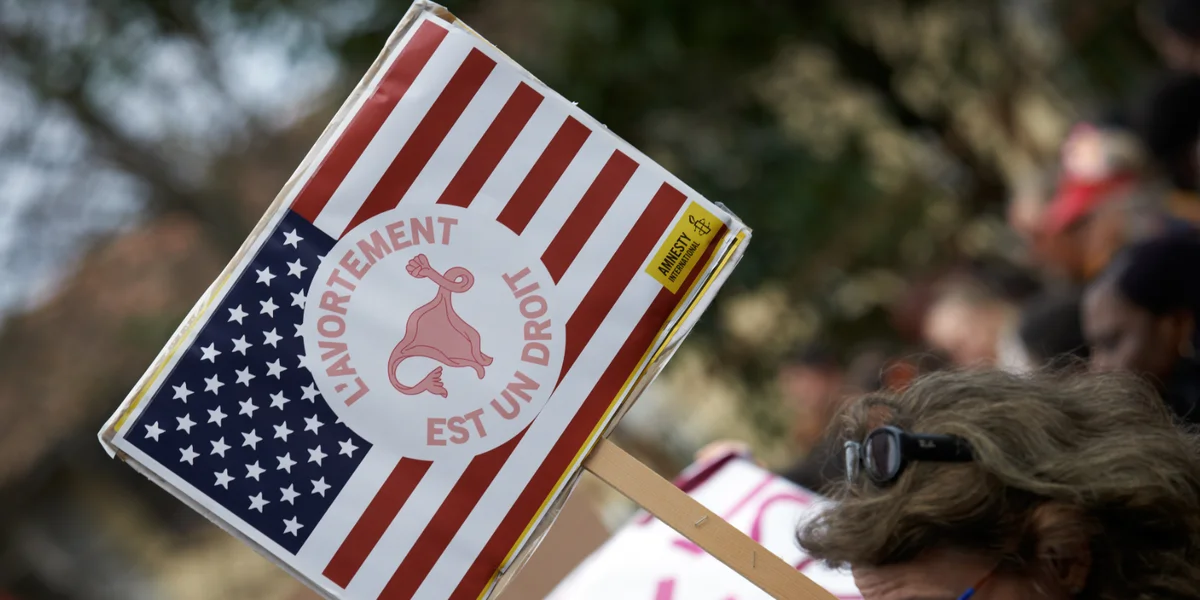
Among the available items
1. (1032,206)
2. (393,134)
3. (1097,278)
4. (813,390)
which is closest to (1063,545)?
(393,134)

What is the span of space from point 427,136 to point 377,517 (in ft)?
2.01

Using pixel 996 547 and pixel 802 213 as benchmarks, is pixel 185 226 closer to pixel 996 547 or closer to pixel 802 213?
pixel 802 213

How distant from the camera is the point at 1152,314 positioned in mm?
2902

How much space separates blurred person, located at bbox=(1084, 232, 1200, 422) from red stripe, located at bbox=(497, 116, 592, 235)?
63.5 inches

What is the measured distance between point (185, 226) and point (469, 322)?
748 centimetres

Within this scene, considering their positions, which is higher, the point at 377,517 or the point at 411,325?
the point at 411,325

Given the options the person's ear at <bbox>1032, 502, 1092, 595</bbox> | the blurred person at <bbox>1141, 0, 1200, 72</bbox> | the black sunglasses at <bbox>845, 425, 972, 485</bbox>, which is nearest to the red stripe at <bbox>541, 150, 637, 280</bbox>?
the black sunglasses at <bbox>845, 425, 972, 485</bbox>

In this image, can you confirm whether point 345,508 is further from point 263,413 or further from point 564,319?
point 564,319

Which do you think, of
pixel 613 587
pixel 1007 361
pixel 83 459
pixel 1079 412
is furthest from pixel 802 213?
pixel 83 459

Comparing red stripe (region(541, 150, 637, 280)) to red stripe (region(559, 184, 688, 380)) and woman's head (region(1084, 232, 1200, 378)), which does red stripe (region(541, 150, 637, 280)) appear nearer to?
red stripe (region(559, 184, 688, 380))

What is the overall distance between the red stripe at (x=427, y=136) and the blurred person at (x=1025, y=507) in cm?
83

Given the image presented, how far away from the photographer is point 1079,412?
5.82 ft

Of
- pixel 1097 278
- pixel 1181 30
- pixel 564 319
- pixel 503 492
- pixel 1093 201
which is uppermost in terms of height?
pixel 1181 30

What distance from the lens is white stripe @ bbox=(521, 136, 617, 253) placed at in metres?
1.92
